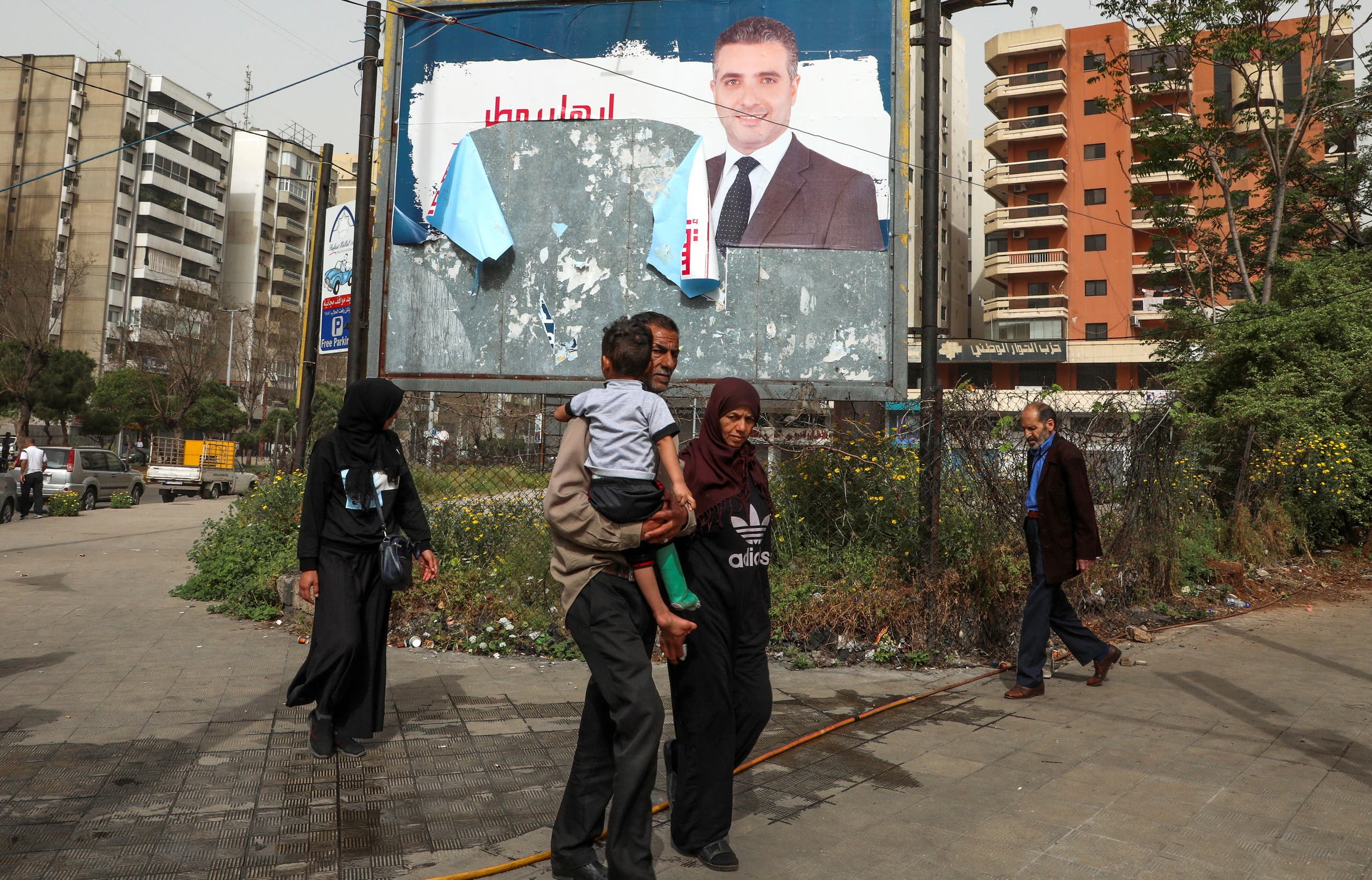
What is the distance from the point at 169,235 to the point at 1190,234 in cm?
6701

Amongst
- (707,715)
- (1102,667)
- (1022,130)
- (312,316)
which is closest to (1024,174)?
(1022,130)

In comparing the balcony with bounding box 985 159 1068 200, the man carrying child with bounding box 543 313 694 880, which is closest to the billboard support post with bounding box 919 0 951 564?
the man carrying child with bounding box 543 313 694 880

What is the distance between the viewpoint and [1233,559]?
10461 millimetres

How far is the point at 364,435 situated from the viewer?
4477 millimetres

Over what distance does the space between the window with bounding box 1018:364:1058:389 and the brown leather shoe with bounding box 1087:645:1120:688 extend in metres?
48.7

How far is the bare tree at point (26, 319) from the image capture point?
1393 inches

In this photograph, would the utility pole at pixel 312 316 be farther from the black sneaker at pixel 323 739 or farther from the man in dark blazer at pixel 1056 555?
the man in dark blazer at pixel 1056 555

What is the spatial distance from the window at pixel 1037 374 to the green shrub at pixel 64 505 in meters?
44.2

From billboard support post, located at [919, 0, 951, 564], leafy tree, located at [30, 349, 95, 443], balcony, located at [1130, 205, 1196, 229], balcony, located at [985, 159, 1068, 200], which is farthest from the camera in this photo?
balcony, located at [985, 159, 1068, 200]

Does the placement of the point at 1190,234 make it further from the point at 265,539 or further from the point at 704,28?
the point at 265,539

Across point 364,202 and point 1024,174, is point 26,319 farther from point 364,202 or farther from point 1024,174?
Result: point 1024,174

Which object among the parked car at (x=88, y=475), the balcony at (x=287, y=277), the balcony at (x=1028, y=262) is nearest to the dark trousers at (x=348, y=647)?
the parked car at (x=88, y=475)

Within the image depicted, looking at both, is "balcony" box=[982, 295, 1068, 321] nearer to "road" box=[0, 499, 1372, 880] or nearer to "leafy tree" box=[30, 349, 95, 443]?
"leafy tree" box=[30, 349, 95, 443]

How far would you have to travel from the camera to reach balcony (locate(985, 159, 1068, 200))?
2098 inches
